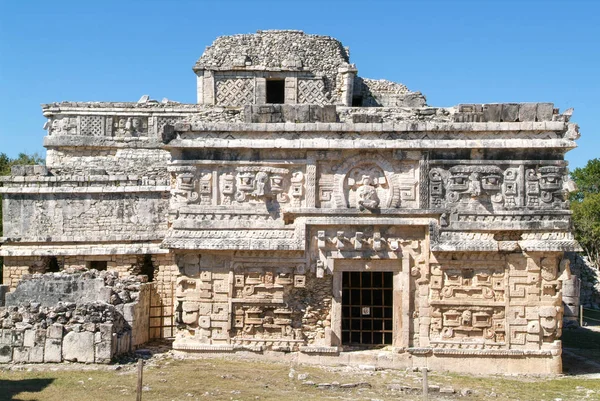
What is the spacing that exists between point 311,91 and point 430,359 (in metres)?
11.4

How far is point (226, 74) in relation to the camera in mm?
21406

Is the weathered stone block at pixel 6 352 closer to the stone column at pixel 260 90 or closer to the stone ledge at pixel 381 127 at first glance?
the stone ledge at pixel 381 127

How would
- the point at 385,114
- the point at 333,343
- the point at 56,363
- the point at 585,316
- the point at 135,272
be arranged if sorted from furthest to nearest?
the point at 585,316, the point at 135,272, the point at 385,114, the point at 333,343, the point at 56,363

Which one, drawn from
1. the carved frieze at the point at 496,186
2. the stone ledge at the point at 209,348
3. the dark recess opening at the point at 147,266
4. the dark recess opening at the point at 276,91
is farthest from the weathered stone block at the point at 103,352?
the dark recess opening at the point at 276,91

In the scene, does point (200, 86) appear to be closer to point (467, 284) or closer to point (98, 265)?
point (98, 265)

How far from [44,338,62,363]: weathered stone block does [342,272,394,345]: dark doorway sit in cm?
505

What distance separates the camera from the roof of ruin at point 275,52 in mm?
21469

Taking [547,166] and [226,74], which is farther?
[226,74]

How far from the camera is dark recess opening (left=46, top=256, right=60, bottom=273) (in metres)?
17.4

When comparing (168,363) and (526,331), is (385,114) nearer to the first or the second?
(526,331)

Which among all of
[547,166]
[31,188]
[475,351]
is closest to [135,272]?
[31,188]

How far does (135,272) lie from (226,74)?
7363 mm

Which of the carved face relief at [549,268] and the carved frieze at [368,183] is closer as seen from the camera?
the carved face relief at [549,268]

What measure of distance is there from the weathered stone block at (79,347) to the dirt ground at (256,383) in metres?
0.18
